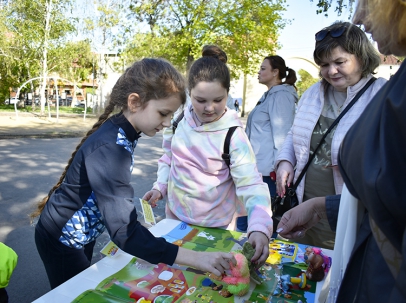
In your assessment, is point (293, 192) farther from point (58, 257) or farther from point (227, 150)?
point (58, 257)

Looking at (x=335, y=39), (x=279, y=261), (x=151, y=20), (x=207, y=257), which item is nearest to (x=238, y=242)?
(x=279, y=261)

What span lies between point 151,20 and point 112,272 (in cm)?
1732

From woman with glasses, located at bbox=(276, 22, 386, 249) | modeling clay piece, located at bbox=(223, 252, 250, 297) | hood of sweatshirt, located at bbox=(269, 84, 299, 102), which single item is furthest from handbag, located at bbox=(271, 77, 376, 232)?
hood of sweatshirt, located at bbox=(269, 84, 299, 102)

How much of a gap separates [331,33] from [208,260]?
1.44 m

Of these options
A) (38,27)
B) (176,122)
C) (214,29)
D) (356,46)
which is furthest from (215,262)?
(38,27)

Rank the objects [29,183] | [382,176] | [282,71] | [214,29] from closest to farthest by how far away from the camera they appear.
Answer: [382,176] → [282,71] → [29,183] → [214,29]

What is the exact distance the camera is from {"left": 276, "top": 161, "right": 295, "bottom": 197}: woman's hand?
2.14 metres

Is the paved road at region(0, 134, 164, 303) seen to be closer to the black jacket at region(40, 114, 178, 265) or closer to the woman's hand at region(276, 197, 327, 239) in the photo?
the black jacket at region(40, 114, 178, 265)

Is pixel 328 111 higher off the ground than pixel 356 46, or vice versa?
pixel 356 46

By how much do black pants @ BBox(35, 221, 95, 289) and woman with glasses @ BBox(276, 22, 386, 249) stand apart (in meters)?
1.20

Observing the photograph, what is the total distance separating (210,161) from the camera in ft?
6.15

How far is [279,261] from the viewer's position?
5.24 feet

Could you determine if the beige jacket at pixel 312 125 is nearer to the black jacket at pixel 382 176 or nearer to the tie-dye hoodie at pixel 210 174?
the tie-dye hoodie at pixel 210 174

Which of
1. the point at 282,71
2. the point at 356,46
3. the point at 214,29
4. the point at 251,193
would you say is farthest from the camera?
the point at 214,29
